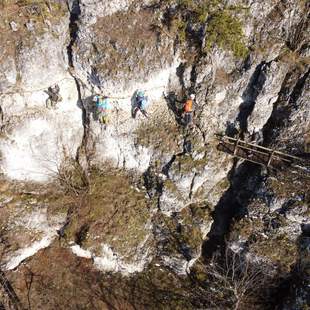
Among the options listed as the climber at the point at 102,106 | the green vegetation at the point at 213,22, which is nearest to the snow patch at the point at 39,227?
the climber at the point at 102,106

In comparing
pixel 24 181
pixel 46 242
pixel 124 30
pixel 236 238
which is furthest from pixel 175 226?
pixel 124 30

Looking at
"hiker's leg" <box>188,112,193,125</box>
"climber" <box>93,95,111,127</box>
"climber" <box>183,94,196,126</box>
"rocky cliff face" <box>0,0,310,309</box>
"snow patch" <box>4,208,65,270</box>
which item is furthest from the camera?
"hiker's leg" <box>188,112,193,125</box>

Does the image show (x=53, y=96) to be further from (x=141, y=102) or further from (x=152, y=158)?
(x=152, y=158)

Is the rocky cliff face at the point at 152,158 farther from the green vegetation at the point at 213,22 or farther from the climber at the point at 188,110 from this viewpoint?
the climber at the point at 188,110

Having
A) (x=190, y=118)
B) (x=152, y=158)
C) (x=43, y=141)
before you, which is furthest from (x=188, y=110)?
(x=43, y=141)

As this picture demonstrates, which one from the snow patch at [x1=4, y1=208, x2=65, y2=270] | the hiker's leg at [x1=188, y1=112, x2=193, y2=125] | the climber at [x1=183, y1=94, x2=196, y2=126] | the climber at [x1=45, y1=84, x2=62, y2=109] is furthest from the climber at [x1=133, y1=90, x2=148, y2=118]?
the snow patch at [x1=4, y1=208, x2=65, y2=270]

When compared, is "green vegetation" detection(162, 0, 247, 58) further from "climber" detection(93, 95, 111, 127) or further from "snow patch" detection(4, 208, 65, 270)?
"snow patch" detection(4, 208, 65, 270)

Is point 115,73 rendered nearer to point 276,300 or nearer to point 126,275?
point 126,275
